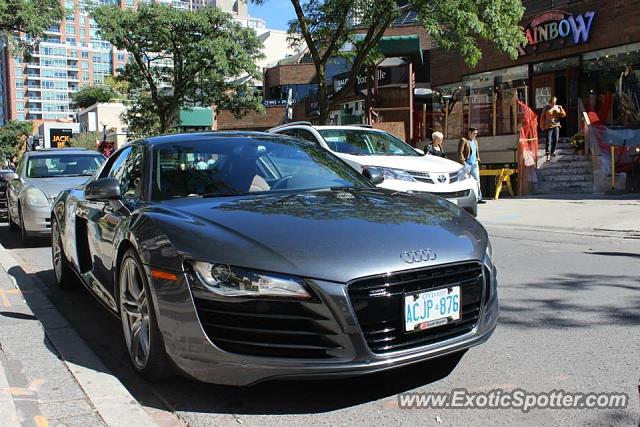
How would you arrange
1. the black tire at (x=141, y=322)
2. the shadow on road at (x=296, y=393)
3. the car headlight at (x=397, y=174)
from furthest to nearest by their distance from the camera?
the car headlight at (x=397, y=174)
the black tire at (x=141, y=322)
the shadow on road at (x=296, y=393)

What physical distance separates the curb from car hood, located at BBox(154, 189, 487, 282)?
0.92m

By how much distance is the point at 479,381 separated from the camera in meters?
3.46

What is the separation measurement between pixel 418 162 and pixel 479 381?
6411mm

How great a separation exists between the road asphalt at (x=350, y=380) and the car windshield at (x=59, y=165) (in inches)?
178

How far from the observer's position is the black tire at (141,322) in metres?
3.34

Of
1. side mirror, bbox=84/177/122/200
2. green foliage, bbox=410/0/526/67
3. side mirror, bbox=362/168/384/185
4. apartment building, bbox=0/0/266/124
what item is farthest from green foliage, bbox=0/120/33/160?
side mirror, bbox=362/168/384/185

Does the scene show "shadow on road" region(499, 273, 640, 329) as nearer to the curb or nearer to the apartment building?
the curb

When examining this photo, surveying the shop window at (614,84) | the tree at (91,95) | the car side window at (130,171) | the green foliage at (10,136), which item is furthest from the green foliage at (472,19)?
the tree at (91,95)

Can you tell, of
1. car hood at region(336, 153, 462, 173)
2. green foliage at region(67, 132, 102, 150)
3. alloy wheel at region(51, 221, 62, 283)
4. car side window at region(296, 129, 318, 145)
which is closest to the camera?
alloy wheel at region(51, 221, 62, 283)

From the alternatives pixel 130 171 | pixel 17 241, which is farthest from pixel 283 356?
pixel 17 241

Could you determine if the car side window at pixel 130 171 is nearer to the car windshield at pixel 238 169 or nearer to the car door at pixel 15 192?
the car windshield at pixel 238 169

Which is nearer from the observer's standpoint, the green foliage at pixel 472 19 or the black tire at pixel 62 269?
the black tire at pixel 62 269

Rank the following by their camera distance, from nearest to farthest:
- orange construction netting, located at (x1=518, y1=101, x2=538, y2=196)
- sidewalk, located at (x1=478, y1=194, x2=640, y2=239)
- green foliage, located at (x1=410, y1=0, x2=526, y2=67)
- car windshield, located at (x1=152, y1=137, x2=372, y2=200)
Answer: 1. car windshield, located at (x1=152, y1=137, x2=372, y2=200)
2. sidewalk, located at (x1=478, y1=194, x2=640, y2=239)
3. green foliage, located at (x1=410, y1=0, x2=526, y2=67)
4. orange construction netting, located at (x1=518, y1=101, x2=538, y2=196)

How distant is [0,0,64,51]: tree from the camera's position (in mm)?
17766
